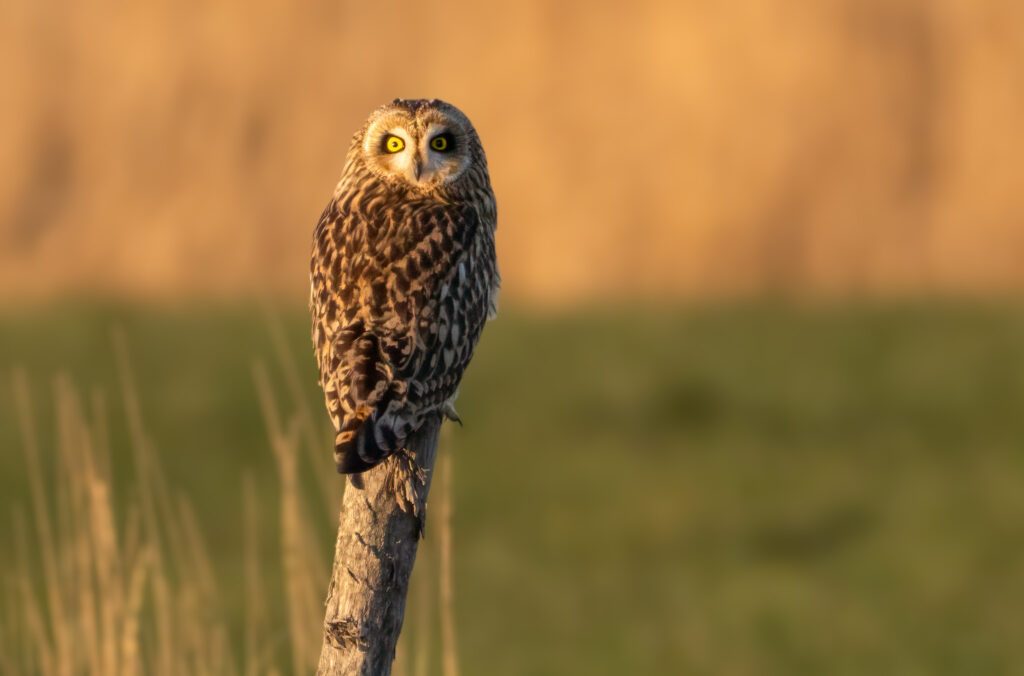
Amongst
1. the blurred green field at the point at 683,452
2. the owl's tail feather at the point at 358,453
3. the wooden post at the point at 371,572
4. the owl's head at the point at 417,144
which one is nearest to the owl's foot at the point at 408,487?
the wooden post at the point at 371,572

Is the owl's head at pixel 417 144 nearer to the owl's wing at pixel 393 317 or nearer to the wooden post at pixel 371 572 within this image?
the owl's wing at pixel 393 317

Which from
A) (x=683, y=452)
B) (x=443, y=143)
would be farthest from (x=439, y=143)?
(x=683, y=452)

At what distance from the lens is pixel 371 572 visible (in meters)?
2.24

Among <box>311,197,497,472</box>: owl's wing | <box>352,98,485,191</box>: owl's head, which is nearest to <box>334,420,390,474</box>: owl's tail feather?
<box>311,197,497,472</box>: owl's wing

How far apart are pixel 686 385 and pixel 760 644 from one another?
2778 millimetres

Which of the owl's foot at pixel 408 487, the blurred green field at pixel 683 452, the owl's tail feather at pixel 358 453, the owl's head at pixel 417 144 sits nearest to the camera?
the owl's tail feather at pixel 358 453

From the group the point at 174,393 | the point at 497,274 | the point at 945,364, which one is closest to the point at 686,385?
the point at 945,364

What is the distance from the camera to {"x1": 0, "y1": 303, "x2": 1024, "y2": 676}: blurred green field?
9.62m

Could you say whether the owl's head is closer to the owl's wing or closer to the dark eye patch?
the dark eye patch

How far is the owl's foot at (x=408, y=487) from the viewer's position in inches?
89.2

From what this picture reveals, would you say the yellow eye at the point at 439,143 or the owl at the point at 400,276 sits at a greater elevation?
the yellow eye at the point at 439,143

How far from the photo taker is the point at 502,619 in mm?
8953

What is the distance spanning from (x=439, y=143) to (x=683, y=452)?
321 inches

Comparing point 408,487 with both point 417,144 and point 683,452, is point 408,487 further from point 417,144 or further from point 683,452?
point 683,452
